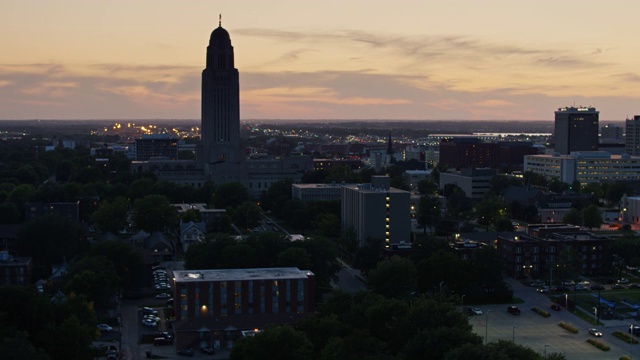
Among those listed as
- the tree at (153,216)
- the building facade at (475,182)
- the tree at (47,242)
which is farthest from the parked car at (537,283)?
the building facade at (475,182)

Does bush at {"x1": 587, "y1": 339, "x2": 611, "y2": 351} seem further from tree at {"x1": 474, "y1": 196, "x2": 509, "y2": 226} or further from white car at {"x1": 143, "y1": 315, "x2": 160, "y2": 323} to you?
tree at {"x1": 474, "y1": 196, "x2": 509, "y2": 226}

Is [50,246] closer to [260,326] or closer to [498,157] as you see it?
[260,326]

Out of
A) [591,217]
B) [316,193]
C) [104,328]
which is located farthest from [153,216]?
[591,217]

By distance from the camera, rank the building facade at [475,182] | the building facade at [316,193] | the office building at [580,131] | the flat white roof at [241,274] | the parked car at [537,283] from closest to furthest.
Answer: the flat white roof at [241,274], the parked car at [537,283], the building facade at [316,193], the building facade at [475,182], the office building at [580,131]

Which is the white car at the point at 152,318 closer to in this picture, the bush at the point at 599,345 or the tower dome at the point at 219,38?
the bush at the point at 599,345

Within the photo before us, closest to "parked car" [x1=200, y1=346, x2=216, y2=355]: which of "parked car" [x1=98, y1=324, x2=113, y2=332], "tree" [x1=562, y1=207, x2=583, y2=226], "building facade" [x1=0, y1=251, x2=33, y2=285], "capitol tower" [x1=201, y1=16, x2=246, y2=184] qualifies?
→ "parked car" [x1=98, y1=324, x2=113, y2=332]

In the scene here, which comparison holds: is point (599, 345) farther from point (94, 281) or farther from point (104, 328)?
point (94, 281)
